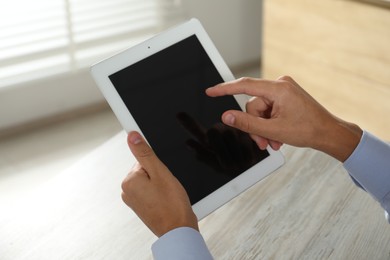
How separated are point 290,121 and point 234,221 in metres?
0.21

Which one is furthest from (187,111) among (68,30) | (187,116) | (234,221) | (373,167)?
(68,30)

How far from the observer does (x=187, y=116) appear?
980 mm

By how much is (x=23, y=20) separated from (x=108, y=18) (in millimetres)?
413

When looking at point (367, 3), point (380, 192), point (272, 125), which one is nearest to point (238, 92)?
point (272, 125)

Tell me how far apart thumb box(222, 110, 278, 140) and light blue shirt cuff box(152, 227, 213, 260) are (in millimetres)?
247

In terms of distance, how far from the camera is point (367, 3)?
7.21 feet

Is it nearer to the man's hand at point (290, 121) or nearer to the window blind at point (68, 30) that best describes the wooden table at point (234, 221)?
the man's hand at point (290, 121)

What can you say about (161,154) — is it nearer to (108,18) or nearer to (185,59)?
(185,59)

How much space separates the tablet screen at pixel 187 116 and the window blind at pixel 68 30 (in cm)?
162

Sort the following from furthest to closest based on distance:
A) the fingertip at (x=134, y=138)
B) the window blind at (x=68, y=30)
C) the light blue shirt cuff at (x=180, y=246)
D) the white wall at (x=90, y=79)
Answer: the white wall at (x=90, y=79), the window blind at (x=68, y=30), the fingertip at (x=134, y=138), the light blue shirt cuff at (x=180, y=246)

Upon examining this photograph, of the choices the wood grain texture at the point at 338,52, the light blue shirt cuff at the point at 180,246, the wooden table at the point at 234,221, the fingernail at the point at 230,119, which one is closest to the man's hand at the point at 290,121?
the fingernail at the point at 230,119

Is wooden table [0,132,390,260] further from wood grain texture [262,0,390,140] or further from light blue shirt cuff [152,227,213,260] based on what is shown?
wood grain texture [262,0,390,140]

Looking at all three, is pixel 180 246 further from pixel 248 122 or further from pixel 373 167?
pixel 373 167

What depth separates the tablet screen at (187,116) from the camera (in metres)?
0.95
